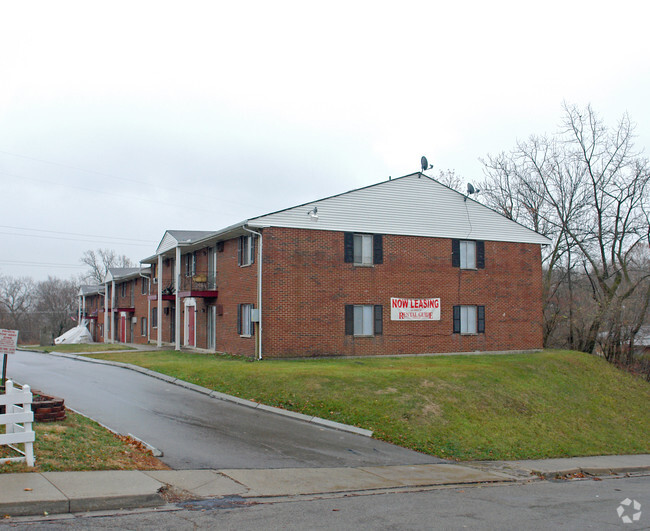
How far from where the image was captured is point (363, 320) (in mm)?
26375

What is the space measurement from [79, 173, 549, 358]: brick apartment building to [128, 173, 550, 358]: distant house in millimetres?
48

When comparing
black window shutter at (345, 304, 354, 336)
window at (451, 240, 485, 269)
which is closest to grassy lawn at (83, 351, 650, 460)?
black window shutter at (345, 304, 354, 336)

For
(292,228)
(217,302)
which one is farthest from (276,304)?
(217,302)

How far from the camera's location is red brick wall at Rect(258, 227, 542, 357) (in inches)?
971

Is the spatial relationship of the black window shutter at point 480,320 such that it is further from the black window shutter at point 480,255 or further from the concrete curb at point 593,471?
the concrete curb at point 593,471

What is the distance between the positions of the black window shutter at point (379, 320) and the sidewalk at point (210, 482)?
13.6 metres

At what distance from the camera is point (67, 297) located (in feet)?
314

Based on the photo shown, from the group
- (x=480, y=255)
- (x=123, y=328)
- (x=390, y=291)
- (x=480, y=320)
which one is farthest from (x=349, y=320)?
(x=123, y=328)

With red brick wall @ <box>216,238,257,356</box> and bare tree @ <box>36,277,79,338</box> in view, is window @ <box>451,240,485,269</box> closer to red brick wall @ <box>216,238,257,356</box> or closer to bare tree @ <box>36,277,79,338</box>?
red brick wall @ <box>216,238,257,356</box>

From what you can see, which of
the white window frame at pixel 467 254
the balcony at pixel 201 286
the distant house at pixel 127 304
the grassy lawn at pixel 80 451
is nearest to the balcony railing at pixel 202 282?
the balcony at pixel 201 286

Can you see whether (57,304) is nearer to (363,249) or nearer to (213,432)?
(363,249)

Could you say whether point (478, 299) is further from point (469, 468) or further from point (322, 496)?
point (322, 496)

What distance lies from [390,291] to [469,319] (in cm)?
Answer: 463

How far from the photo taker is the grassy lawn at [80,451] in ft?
28.2
